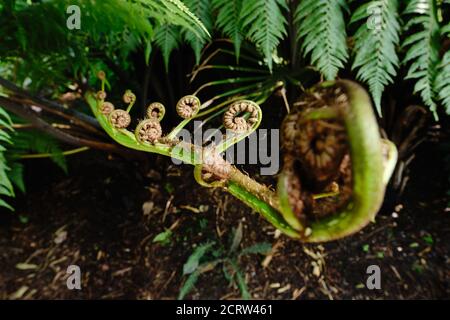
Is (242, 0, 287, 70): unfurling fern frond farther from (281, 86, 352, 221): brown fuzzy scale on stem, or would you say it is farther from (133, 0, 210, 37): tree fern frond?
(281, 86, 352, 221): brown fuzzy scale on stem

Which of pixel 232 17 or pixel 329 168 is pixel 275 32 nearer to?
pixel 232 17

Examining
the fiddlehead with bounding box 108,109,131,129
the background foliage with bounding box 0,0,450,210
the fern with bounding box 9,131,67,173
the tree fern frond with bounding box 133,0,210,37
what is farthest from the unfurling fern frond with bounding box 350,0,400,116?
the fern with bounding box 9,131,67,173

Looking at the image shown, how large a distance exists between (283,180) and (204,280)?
3.71 ft

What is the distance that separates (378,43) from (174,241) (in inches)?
38.8

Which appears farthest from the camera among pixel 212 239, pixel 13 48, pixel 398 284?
pixel 212 239

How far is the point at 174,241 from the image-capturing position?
1.64 m

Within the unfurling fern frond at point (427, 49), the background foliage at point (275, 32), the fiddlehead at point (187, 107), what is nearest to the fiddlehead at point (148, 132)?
the fiddlehead at point (187, 107)

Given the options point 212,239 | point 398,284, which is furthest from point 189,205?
point 398,284

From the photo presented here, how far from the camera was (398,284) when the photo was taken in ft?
4.78

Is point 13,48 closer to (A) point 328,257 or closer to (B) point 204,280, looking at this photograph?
(B) point 204,280

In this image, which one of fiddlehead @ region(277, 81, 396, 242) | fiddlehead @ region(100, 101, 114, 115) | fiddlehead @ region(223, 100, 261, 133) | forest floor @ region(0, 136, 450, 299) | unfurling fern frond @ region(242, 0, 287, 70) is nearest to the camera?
fiddlehead @ region(277, 81, 396, 242)

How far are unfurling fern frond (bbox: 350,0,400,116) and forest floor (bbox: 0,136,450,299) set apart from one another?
1.85 ft

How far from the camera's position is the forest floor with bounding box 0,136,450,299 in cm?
149

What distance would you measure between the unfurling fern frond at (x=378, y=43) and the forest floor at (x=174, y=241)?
1.85 feet
